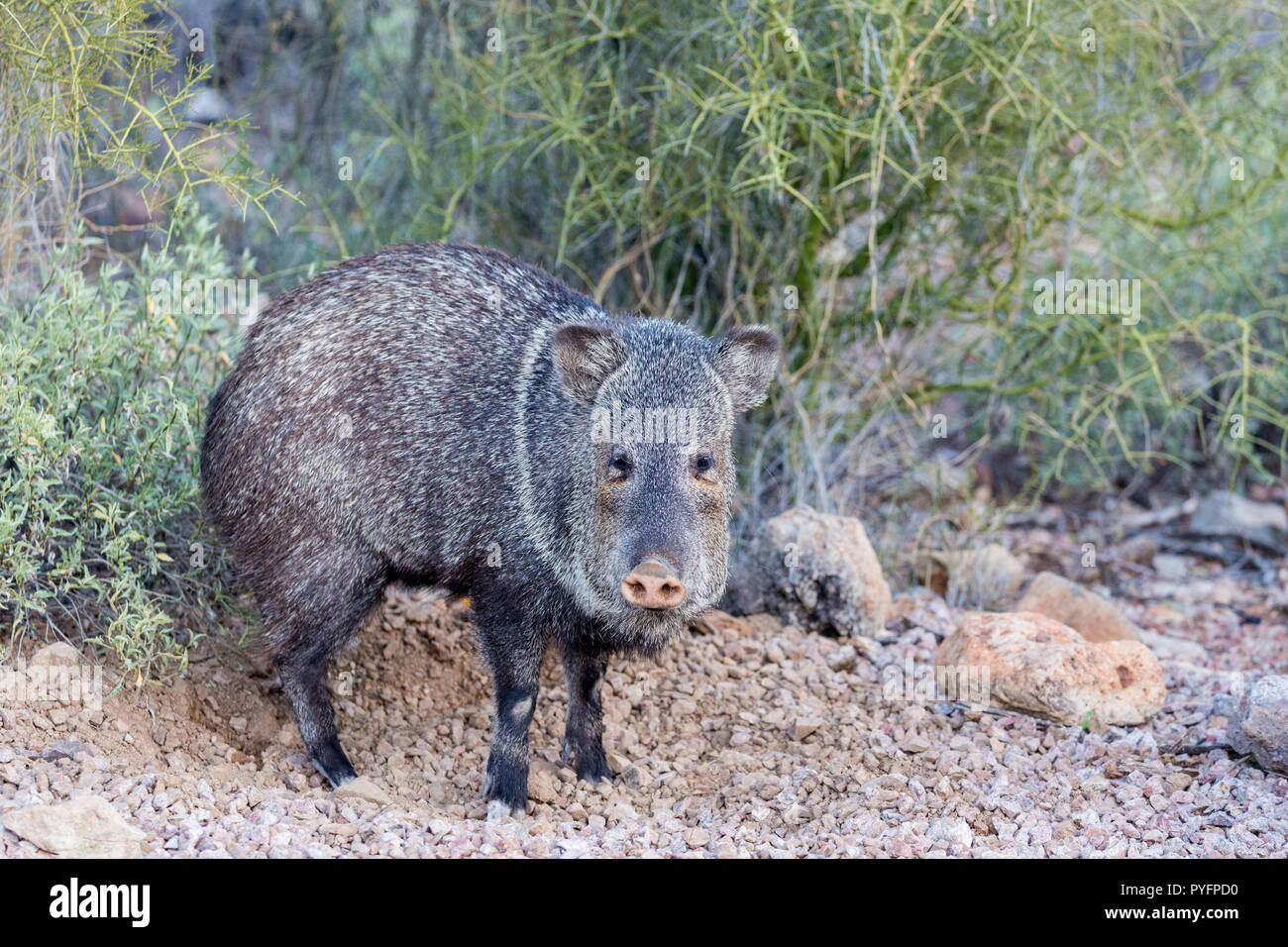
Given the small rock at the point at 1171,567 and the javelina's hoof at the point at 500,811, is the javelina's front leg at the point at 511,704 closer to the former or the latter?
the javelina's hoof at the point at 500,811

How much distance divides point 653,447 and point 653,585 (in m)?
0.49

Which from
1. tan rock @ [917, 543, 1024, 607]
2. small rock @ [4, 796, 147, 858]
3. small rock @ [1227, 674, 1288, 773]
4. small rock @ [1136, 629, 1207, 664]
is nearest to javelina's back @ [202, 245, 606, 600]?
small rock @ [4, 796, 147, 858]

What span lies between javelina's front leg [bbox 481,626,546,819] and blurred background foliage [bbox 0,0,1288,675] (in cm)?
131

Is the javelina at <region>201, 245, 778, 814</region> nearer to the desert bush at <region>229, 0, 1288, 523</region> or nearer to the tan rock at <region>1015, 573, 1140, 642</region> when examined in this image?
the desert bush at <region>229, 0, 1288, 523</region>

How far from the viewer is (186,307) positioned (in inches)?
174

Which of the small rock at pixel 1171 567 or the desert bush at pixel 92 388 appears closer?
the desert bush at pixel 92 388

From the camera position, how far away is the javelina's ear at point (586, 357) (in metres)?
3.69

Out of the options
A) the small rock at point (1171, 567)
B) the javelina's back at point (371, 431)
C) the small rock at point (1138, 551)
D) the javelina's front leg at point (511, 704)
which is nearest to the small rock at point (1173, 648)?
the small rock at point (1171, 567)

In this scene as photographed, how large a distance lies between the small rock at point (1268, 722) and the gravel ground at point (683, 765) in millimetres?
62

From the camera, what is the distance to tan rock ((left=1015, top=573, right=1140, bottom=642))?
4.98m

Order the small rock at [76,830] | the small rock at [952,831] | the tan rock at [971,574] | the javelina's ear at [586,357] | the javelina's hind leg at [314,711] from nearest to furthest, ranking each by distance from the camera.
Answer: the small rock at [76,830] → the small rock at [952,831] → the javelina's ear at [586,357] → the javelina's hind leg at [314,711] → the tan rock at [971,574]

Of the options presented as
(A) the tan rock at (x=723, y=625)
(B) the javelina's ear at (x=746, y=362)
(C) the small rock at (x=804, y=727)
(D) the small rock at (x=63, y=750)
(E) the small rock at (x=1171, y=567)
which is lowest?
(C) the small rock at (x=804, y=727)

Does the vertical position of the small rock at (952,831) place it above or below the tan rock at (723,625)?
below

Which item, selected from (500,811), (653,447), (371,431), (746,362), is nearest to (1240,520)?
(746,362)
